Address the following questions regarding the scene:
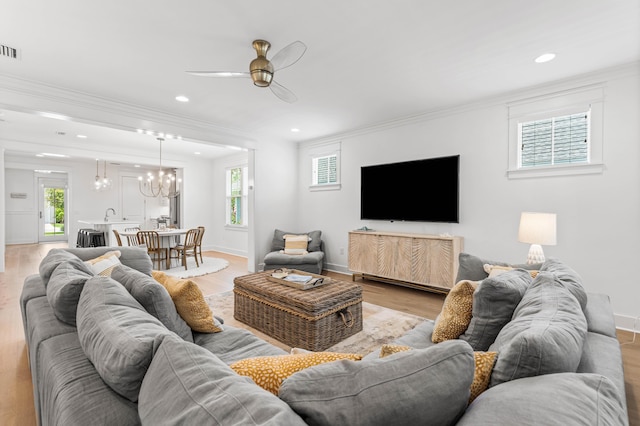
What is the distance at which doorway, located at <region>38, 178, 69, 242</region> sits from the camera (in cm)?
969

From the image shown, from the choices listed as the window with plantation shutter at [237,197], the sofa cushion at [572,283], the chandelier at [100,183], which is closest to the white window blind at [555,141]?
the sofa cushion at [572,283]

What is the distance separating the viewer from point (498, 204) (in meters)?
4.05

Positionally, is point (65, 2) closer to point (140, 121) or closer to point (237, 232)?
point (140, 121)

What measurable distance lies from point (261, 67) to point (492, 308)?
250 cm

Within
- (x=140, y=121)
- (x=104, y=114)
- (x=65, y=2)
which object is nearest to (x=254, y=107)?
(x=140, y=121)

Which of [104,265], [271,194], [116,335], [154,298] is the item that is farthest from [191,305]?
[271,194]

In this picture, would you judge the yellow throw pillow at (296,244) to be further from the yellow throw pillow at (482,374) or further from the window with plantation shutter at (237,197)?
the yellow throw pillow at (482,374)

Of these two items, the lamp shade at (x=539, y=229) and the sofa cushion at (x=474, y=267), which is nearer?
the sofa cushion at (x=474, y=267)

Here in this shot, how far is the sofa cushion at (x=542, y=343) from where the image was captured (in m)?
0.82

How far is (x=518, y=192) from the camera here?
12.7ft

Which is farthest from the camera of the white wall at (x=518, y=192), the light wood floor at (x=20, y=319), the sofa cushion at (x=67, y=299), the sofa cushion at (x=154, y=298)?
the white wall at (x=518, y=192)

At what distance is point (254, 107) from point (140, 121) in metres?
1.67

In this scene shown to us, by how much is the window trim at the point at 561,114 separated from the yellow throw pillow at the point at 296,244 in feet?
11.0

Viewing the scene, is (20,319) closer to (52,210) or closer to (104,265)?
(104,265)
